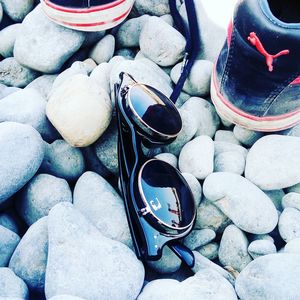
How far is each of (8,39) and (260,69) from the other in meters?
0.62

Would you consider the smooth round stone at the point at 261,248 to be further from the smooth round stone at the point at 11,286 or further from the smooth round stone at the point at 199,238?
the smooth round stone at the point at 11,286

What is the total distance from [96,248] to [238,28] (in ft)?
1.48

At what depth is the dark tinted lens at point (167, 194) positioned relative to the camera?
0.77 m

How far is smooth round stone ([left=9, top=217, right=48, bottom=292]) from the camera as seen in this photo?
2.43 ft

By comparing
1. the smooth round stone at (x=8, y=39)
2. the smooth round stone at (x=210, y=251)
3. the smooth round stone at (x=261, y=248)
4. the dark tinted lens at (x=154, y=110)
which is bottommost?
the smooth round stone at (x=210, y=251)

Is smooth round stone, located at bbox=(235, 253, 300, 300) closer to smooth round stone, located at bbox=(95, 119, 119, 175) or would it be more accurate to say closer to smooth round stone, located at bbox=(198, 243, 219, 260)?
smooth round stone, located at bbox=(198, 243, 219, 260)

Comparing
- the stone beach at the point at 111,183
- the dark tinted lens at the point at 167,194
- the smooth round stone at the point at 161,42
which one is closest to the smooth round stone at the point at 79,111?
the stone beach at the point at 111,183

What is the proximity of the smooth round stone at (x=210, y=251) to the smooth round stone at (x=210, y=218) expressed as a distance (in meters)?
0.03

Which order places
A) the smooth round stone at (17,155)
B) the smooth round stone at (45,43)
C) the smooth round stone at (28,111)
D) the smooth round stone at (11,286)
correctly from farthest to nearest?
the smooth round stone at (45,43) → the smooth round stone at (28,111) → the smooth round stone at (17,155) → the smooth round stone at (11,286)

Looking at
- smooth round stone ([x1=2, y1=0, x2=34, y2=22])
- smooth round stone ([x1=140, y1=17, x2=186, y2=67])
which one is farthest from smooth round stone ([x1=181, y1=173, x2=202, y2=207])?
smooth round stone ([x1=2, y1=0, x2=34, y2=22])

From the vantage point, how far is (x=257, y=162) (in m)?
0.88

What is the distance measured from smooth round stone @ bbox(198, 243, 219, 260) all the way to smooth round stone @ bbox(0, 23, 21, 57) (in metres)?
0.66

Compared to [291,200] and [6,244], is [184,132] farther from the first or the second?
[6,244]

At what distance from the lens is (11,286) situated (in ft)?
2.28
